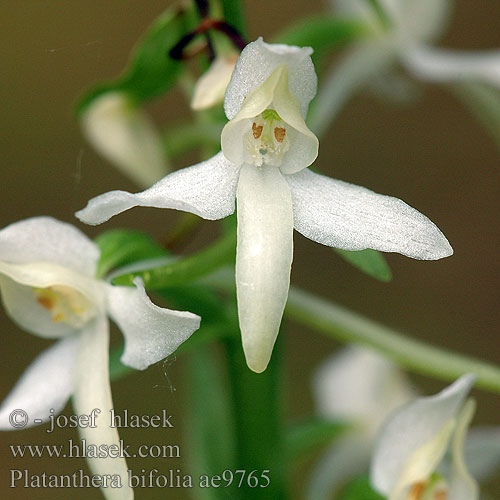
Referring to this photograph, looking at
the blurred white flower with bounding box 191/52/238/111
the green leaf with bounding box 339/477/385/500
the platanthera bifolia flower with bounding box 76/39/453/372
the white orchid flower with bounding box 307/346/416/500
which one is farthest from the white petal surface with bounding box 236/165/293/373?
the white orchid flower with bounding box 307/346/416/500

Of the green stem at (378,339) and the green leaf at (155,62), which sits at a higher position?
the green leaf at (155,62)

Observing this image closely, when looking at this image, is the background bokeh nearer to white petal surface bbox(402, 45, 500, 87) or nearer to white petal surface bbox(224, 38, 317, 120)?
white petal surface bbox(402, 45, 500, 87)

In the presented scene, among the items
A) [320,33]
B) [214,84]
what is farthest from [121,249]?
[320,33]

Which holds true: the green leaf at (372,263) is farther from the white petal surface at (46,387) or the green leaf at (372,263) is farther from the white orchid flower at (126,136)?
the white orchid flower at (126,136)

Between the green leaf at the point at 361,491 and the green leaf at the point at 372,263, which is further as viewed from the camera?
the green leaf at the point at 361,491

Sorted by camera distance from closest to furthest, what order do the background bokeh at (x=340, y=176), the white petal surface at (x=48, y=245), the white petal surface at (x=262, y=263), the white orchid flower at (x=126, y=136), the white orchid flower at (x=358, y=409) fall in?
the white petal surface at (x=262, y=263), the white petal surface at (x=48, y=245), the white orchid flower at (x=126, y=136), the white orchid flower at (x=358, y=409), the background bokeh at (x=340, y=176)

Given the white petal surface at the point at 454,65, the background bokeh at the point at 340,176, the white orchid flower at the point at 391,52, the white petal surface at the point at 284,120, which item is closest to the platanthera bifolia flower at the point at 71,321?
the white petal surface at the point at 284,120

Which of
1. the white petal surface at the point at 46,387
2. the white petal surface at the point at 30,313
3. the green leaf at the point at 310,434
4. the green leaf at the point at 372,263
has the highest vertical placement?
the green leaf at the point at 372,263

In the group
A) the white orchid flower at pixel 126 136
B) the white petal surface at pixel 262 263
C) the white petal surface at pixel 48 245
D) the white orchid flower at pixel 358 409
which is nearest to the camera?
the white petal surface at pixel 262 263
